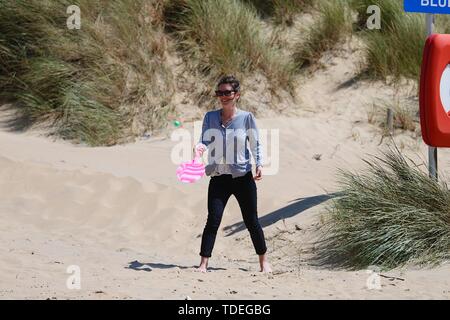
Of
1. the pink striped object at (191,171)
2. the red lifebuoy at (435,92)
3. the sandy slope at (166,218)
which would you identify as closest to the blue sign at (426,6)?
the red lifebuoy at (435,92)

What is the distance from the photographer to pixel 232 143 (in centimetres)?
596

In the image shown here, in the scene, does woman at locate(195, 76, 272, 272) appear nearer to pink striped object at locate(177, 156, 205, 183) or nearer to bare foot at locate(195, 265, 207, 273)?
bare foot at locate(195, 265, 207, 273)

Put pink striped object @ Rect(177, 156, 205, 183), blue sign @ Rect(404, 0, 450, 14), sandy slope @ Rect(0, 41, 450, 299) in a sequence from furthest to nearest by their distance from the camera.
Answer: blue sign @ Rect(404, 0, 450, 14) < pink striped object @ Rect(177, 156, 205, 183) < sandy slope @ Rect(0, 41, 450, 299)

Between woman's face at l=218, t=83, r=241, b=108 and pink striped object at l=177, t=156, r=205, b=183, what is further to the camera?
pink striped object at l=177, t=156, r=205, b=183

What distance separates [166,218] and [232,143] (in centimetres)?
204

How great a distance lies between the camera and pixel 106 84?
10547mm

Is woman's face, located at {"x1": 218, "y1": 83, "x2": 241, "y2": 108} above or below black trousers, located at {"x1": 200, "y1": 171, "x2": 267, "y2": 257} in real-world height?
above

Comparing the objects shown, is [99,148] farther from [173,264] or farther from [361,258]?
[361,258]

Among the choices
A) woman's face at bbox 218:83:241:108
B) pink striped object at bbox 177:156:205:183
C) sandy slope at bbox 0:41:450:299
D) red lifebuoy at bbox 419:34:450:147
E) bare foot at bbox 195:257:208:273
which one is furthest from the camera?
red lifebuoy at bbox 419:34:450:147

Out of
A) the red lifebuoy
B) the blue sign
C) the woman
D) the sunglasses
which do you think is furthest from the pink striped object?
Answer: the blue sign

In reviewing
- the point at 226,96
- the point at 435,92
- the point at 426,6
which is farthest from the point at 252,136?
the point at 426,6

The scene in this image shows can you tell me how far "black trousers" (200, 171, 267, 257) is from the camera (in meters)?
6.02

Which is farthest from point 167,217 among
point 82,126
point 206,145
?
point 82,126

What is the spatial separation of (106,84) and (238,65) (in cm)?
175
